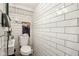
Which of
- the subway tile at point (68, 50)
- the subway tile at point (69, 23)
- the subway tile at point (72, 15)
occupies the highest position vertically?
the subway tile at point (72, 15)

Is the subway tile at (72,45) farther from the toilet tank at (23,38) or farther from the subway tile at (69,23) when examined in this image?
the toilet tank at (23,38)

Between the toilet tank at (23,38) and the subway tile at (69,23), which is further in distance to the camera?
the toilet tank at (23,38)

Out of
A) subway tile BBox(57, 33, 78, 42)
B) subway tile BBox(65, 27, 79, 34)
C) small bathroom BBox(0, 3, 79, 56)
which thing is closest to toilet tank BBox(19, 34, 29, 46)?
small bathroom BBox(0, 3, 79, 56)

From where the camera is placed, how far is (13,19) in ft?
4.11

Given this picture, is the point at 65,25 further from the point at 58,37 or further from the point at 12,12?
the point at 12,12

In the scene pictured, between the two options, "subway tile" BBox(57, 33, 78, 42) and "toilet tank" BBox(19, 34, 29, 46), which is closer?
"subway tile" BBox(57, 33, 78, 42)

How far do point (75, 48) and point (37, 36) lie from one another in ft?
Answer: 3.22

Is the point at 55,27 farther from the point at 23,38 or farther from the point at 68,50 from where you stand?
the point at 23,38

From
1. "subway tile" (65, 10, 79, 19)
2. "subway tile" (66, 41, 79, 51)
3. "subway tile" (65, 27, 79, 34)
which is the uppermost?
"subway tile" (65, 10, 79, 19)

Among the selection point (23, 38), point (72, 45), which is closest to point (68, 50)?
point (72, 45)

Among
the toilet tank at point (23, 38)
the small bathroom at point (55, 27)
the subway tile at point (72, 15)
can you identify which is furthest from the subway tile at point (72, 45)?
the toilet tank at point (23, 38)

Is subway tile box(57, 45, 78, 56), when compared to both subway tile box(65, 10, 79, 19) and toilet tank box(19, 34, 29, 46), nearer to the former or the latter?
subway tile box(65, 10, 79, 19)

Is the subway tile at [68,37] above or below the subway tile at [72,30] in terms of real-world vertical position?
below

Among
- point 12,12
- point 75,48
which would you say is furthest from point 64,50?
point 12,12
